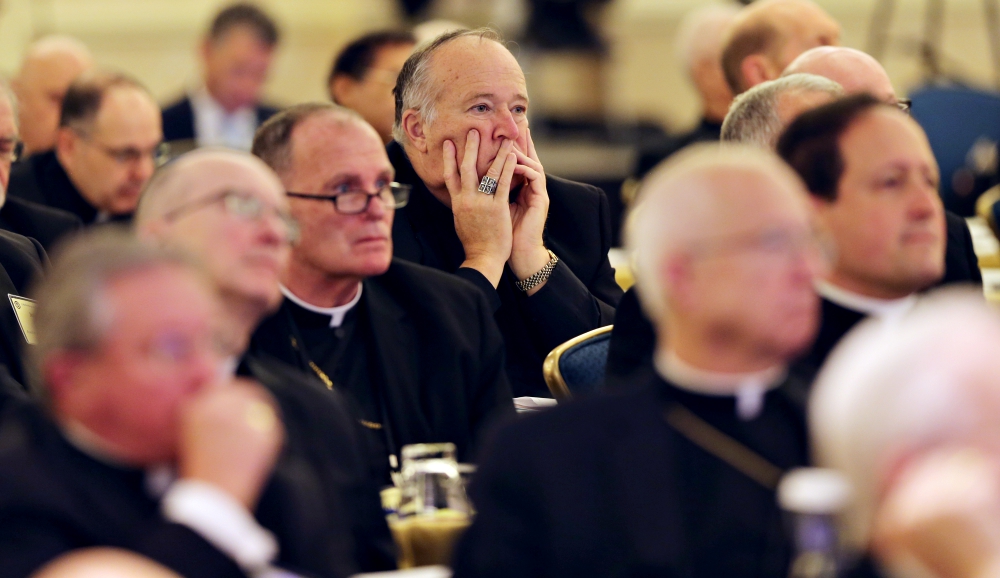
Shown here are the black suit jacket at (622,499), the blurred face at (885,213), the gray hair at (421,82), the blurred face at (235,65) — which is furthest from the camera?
the blurred face at (235,65)

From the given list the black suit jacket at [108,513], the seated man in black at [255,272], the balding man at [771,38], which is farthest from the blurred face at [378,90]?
the black suit jacket at [108,513]

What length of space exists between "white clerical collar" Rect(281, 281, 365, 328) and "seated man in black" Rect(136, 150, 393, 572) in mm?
563

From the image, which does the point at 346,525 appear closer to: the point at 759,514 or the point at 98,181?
the point at 759,514

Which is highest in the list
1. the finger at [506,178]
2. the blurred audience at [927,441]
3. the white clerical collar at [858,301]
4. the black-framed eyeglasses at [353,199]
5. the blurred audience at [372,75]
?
the blurred audience at [927,441]

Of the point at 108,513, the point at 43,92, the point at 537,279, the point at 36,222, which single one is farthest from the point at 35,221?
the point at 108,513

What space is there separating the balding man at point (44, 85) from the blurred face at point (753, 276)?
4.71 metres

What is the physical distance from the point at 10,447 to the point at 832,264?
1.48m

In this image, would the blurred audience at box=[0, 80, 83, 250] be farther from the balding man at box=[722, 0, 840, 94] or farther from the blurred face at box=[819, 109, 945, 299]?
the blurred face at box=[819, 109, 945, 299]

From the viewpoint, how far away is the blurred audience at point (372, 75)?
17.8 ft

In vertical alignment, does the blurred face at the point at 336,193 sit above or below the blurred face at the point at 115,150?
above

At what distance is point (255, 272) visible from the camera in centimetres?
239

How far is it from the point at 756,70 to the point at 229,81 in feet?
11.5

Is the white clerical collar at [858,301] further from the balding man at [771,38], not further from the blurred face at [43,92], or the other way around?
the blurred face at [43,92]

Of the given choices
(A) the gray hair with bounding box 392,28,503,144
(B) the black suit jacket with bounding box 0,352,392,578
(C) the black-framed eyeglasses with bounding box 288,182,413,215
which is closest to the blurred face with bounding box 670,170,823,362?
(B) the black suit jacket with bounding box 0,352,392,578
